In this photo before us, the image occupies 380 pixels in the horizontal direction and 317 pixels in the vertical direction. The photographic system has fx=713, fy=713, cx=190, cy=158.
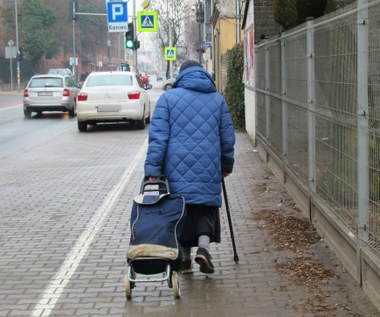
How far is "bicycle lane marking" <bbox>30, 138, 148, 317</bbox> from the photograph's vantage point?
5.11 meters

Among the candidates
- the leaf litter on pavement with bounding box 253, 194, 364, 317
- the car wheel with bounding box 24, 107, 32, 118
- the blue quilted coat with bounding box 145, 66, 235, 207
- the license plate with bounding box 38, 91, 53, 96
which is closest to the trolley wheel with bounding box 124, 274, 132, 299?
the blue quilted coat with bounding box 145, 66, 235, 207

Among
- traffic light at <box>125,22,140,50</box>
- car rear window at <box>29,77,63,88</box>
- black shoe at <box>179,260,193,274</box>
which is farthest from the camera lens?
traffic light at <box>125,22,140,50</box>

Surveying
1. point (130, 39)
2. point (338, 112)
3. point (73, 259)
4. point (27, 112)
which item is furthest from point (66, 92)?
point (338, 112)

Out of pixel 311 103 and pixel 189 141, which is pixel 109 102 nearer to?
pixel 311 103

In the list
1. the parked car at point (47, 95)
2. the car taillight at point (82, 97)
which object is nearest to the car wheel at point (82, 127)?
the car taillight at point (82, 97)

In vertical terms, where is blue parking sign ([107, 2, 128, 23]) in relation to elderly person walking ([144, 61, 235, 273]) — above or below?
above

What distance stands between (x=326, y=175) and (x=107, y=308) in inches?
99.0

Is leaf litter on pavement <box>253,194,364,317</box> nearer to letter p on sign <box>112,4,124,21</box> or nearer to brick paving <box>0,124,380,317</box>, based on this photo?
brick paving <box>0,124,380,317</box>

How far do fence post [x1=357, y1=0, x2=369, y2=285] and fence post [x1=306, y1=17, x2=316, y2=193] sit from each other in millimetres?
1970

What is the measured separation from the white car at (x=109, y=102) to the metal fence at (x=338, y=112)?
1002cm

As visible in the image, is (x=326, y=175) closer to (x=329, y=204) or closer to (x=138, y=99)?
(x=329, y=204)

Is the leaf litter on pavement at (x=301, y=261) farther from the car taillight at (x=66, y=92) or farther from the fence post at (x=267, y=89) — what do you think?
the car taillight at (x=66, y=92)

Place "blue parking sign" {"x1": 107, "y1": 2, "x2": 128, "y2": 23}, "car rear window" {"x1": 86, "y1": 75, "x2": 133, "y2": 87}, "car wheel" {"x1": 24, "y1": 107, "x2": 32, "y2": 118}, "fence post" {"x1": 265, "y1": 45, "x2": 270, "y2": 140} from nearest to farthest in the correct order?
"fence post" {"x1": 265, "y1": 45, "x2": 270, "y2": 140} < "car rear window" {"x1": 86, "y1": 75, "x2": 133, "y2": 87} < "car wheel" {"x1": 24, "y1": 107, "x2": 32, "y2": 118} < "blue parking sign" {"x1": 107, "y1": 2, "x2": 128, "y2": 23}

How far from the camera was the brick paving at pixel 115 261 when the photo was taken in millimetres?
5000
